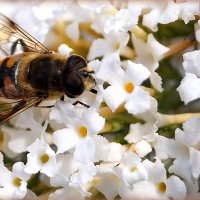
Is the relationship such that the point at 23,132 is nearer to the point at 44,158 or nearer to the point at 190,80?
the point at 44,158

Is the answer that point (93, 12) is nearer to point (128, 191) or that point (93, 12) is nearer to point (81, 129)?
point (81, 129)

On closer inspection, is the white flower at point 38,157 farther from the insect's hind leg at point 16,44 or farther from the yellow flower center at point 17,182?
the insect's hind leg at point 16,44

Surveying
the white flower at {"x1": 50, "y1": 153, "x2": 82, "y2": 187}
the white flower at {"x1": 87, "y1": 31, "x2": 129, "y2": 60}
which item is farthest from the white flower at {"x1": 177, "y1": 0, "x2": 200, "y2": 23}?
the white flower at {"x1": 50, "y1": 153, "x2": 82, "y2": 187}

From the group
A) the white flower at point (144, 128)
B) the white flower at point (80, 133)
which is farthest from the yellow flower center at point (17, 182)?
the white flower at point (144, 128)

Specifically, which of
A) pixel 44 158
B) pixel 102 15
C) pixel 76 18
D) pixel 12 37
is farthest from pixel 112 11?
pixel 44 158

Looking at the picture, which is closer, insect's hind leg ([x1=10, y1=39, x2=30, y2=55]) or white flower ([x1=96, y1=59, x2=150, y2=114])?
white flower ([x1=96, y1=59, x2=150, y2=114])

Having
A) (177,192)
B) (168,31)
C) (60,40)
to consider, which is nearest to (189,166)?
(177,192)

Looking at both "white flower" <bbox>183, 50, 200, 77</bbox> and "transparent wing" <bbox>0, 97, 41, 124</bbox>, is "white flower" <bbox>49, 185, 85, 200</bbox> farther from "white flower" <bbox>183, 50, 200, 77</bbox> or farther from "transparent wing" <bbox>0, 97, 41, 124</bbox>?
"white flower" <bbox>183, 50, 200, 77</bbox>
